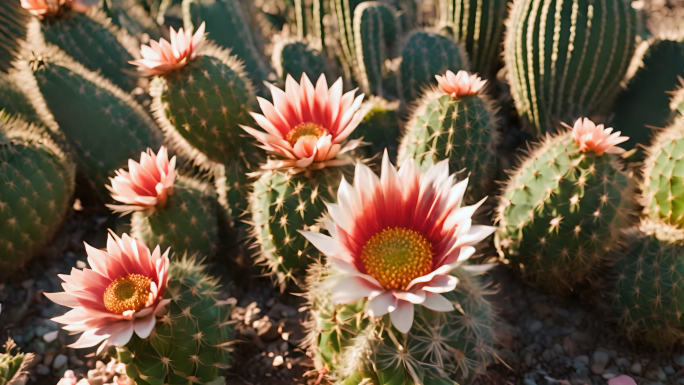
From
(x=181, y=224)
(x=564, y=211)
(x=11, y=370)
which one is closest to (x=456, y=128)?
(x=564, y=211)

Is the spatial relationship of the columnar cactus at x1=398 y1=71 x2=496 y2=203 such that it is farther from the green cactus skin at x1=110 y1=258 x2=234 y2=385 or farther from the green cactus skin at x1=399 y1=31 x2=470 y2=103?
the green cactus skin at x1=110 y1=258 x2=234 y2=385

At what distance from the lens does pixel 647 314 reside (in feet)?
5.91

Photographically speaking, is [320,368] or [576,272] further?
[576,272]

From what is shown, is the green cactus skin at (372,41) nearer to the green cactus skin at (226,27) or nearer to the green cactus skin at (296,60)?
the green cactus skin at (296,60)

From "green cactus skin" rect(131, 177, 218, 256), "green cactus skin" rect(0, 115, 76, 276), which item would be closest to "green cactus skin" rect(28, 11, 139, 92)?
"green cactus skin" rect(0, 115, 76, 276)

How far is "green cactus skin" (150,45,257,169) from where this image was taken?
2033 mm

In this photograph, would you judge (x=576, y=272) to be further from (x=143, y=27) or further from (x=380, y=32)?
(x=143, y=27)

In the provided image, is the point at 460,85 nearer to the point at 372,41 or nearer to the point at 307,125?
the point at 307,125

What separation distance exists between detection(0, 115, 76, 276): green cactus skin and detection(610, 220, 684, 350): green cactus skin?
2.14 meters

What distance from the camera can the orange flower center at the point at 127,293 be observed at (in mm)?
1478

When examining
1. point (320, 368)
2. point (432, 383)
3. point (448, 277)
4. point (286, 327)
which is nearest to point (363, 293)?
point (448, 277)

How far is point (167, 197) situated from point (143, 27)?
6.06 feet

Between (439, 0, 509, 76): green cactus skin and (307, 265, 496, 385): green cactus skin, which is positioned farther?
(439, 0, 509, 76): green cactus skin

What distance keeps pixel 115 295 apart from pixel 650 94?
2246 mm
